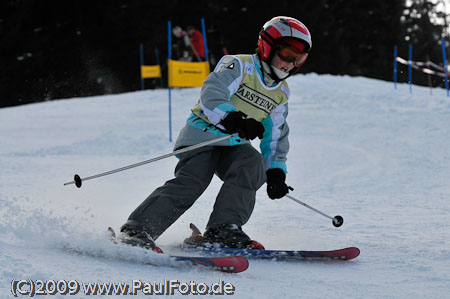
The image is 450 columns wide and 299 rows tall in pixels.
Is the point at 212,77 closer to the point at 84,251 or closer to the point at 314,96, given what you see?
the point at 84,251

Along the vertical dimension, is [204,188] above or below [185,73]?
below

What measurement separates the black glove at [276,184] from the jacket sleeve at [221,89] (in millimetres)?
514

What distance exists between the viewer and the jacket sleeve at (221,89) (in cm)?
305

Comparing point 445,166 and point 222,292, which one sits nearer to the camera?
point 222,292

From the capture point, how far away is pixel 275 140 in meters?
3.48

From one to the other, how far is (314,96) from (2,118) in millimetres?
6111

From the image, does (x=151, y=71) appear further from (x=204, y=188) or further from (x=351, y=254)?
(x=351, y=254)

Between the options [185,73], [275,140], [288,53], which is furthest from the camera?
[185,73]

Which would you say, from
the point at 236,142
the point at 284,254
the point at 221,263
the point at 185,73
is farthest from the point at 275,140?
the point at 185,73

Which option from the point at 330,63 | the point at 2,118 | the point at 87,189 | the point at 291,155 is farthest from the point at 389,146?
the point at 330,63

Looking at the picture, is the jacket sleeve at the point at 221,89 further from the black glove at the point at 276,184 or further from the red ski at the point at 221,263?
the red ski at the point at 221,263

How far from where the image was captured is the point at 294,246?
11.2ft

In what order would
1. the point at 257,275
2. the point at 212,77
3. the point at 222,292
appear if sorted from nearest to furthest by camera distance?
1. the point at 222,292
2. the point at 257,275
3. the point at 212,77

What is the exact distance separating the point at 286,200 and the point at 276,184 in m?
1.86
